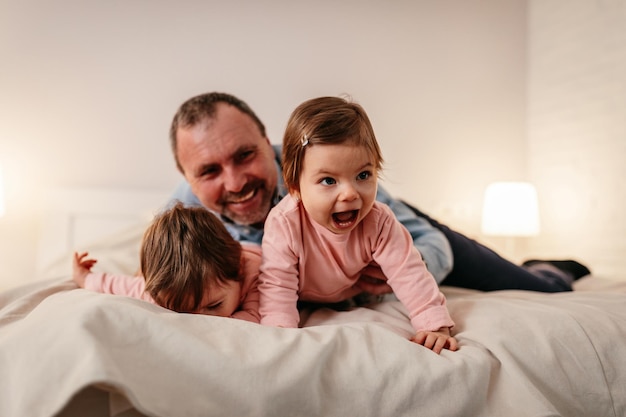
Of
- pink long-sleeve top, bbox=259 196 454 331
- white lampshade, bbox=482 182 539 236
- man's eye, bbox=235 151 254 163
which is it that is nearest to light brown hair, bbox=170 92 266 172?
man's eye, bbox=235 151 254 163

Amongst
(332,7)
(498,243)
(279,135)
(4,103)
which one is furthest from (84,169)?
(498,243)

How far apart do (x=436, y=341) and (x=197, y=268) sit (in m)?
0.45

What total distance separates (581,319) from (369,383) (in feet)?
1.50

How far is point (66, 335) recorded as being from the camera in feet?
2.49

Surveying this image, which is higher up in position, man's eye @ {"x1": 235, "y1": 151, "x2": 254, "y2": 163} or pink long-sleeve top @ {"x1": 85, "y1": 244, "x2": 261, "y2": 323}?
man's eye @ {"x1": 235, "y1": 151, "x2": 254, "y2": 163}

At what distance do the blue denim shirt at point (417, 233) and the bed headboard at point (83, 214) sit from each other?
1.09 m

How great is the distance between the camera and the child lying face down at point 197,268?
110 cm

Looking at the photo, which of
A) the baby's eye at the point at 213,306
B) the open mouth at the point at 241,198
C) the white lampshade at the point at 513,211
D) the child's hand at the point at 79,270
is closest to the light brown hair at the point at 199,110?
the open mouth at the point at 241,198

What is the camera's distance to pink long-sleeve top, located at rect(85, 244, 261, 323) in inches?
46.8

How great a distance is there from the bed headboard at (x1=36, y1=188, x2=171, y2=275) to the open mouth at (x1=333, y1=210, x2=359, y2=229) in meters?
1.96

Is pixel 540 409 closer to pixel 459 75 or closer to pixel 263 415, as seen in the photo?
pixel 263 415

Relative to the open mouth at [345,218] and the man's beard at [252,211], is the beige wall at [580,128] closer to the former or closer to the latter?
the man's beard at [252,211]

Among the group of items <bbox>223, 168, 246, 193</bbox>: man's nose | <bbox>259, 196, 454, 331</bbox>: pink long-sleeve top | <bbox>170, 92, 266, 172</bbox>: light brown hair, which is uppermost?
<bbox>170, 92, 266, 172</bbox>: light brown hair

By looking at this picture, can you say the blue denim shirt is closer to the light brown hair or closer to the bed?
the light brown hair
